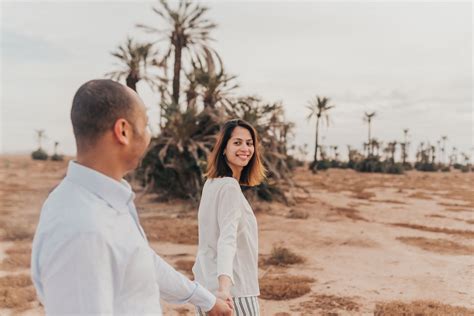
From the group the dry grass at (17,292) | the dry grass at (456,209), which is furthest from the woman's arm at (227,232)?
the dry grass at (456,209)

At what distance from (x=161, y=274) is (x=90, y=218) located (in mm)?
728

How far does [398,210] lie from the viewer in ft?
58.4

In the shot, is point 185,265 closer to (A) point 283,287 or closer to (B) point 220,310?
(A) point 283,287

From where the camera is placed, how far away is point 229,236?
2576mm

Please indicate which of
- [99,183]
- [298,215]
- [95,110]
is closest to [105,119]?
[95,110]

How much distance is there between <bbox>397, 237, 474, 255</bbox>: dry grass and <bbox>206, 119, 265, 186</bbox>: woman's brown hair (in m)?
8.23

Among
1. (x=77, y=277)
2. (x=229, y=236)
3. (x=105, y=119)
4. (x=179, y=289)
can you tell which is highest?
(x=105, y=119)

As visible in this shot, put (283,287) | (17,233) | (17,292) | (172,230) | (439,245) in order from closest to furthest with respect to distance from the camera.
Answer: (17,292) < (283,287) < (439,245) < (17,233) < (172,230)

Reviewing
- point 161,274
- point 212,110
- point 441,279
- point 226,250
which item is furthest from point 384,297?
point 212,110

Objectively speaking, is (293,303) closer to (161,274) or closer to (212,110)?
(161,274)

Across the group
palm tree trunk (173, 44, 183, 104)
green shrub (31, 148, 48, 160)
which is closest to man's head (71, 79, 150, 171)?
palm tree trunk (173, 44, 183, 104)

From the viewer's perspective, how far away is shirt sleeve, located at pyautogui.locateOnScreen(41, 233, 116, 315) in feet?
3.72

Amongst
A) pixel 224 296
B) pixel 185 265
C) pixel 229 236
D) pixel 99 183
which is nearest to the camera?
pixel 99 183

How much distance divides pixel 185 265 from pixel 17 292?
275 centimetres
